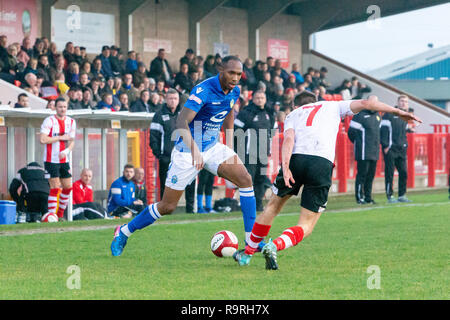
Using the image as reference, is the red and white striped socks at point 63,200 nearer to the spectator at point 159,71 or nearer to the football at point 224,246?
the football at point 224,246

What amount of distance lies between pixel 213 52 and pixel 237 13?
7.49ft

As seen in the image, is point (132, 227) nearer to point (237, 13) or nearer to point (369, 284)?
point (369, 284)

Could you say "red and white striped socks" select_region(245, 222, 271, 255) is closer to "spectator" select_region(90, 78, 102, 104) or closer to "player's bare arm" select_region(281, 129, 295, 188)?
"player's bare arm" select_region(281, 129, 295, 188)

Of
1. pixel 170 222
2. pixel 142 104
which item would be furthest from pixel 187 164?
pixel 142 104

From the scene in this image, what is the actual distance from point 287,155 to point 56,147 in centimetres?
716

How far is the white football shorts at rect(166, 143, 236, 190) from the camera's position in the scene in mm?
8812

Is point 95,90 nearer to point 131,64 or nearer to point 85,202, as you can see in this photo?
point 131,64

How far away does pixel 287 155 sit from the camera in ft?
25.8

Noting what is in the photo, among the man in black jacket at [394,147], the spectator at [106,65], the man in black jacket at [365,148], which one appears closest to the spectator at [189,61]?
the spectator at [106,65]

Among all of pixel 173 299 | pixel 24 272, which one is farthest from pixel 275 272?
pixel 24 272

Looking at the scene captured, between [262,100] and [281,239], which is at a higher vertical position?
[262,100]
